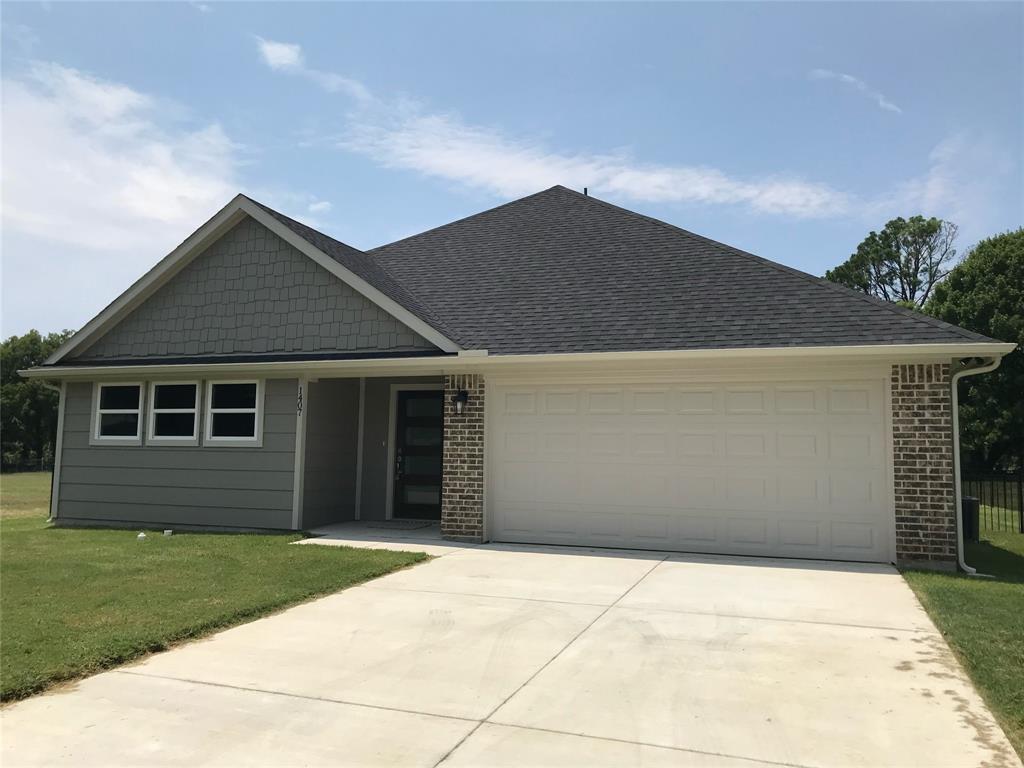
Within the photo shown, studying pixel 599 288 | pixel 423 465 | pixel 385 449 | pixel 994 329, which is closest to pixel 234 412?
pixel 385 449

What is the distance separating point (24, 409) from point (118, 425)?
41.8 metres

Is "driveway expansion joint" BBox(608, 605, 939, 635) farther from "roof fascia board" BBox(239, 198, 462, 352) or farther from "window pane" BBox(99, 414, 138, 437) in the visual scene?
"window pane" BBox(99, 414, 138, 437)

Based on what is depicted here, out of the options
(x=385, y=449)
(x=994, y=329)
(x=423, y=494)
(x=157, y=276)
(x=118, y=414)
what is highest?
(x=994, y=329)

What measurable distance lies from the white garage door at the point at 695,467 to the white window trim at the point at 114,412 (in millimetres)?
6581

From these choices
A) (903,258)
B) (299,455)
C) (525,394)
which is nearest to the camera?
(525,394)

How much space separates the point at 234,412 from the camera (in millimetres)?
12398

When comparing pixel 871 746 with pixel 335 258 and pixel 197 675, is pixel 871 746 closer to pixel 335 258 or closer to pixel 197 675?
pixel 197 675

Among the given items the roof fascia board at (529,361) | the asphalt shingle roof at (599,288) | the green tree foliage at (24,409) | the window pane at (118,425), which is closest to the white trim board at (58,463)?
the roof fascia board at (529,361)

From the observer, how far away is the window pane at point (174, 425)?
12664 millimetres

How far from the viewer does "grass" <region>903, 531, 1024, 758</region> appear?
14.4 feet

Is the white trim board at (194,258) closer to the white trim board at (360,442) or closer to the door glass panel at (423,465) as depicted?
the white trim board at (360,442)

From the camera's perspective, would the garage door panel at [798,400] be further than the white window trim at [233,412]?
No

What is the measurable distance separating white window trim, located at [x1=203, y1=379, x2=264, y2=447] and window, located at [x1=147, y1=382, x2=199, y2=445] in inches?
8.0

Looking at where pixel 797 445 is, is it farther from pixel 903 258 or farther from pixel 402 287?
pixel 903 258
